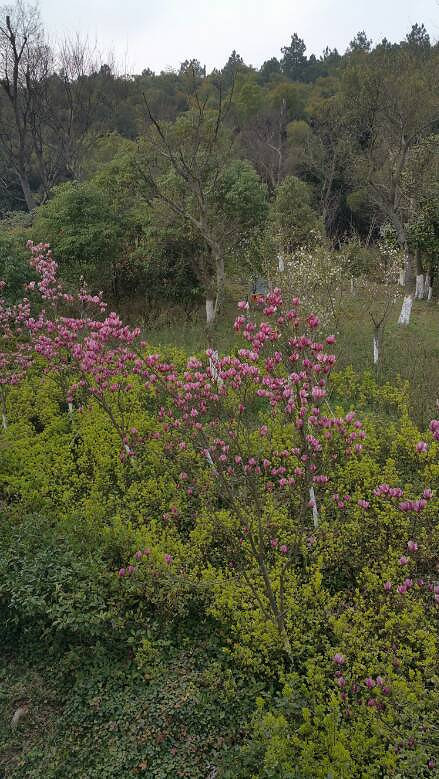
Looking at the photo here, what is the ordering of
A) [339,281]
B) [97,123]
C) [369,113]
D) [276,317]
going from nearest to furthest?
[276,317], [339,281], [369,113], [97,123]

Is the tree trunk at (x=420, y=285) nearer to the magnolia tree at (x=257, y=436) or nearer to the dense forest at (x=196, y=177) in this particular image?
the dense forest at (x=196, y=177)

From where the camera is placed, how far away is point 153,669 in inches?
193

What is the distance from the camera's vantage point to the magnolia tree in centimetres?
478

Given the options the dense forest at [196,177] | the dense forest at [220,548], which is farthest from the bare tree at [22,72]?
the dense forest at [220,548]

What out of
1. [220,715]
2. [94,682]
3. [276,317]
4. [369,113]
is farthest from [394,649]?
[369,113]

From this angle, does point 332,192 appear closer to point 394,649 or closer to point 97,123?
point 97,123

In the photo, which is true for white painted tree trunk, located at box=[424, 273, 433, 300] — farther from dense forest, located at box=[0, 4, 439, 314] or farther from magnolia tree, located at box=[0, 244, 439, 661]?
magnolia tree, located at box=[0, 244, 439, 661]

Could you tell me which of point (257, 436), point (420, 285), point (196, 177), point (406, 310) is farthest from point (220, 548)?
point (420, 285)

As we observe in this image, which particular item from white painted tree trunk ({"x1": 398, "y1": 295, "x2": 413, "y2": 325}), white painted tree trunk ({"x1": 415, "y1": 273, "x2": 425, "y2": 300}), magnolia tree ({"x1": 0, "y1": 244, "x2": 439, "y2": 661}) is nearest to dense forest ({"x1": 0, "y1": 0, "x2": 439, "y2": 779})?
magnolia tree ({"x1": 0, "y1": 244, "x2": 439, "y2": 661})

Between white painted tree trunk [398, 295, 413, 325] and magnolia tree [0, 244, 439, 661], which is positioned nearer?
magnolia tree [0, 244, 439, 661]

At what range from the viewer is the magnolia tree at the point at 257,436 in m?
4.78

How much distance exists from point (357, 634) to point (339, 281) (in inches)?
406

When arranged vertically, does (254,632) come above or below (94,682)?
above

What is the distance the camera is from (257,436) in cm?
752
